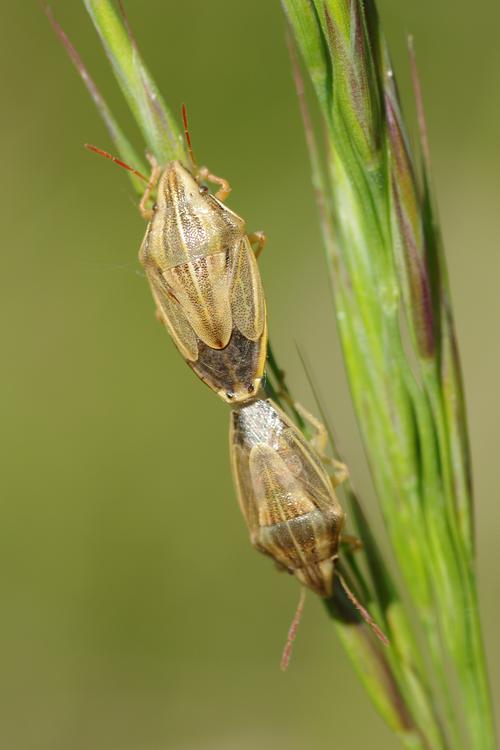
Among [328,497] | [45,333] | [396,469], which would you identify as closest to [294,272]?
[45,333]

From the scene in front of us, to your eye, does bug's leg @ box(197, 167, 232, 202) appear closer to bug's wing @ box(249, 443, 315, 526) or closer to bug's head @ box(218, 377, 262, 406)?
bug's head @ box(218, 377, 262, 406)

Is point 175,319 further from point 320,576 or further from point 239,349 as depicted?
point 320,576

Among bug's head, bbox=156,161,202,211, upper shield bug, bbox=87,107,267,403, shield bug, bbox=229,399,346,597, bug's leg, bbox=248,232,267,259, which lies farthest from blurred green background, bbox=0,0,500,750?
bug's head, bbox=156,161,202,211

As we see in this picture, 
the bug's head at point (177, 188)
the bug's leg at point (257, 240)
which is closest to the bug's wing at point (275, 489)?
the bug's leg at point (257, 240)

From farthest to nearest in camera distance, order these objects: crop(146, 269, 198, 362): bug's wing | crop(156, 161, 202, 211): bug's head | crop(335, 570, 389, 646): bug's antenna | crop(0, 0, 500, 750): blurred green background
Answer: crop(0, 0, 500, 750): blurred green background
crop(146, 269, 198, 362): bug's wing
crop(156, 161, 202, 211): bug's head
crop(335, 570, 389, 646): bug's antenna

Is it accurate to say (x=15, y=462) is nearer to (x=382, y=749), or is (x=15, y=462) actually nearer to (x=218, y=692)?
(x=218, y=692)

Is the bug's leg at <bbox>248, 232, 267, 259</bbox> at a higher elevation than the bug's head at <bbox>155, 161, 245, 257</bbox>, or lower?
lower

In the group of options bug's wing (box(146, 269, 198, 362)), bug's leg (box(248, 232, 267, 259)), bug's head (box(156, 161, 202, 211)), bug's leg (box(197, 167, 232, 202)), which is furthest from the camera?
bug's leg (box(248, 232, 267, 259))

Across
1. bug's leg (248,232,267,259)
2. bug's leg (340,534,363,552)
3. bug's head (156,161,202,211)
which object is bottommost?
bug's leg (340,534,363,552)

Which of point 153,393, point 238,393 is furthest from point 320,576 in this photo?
point 153,393
